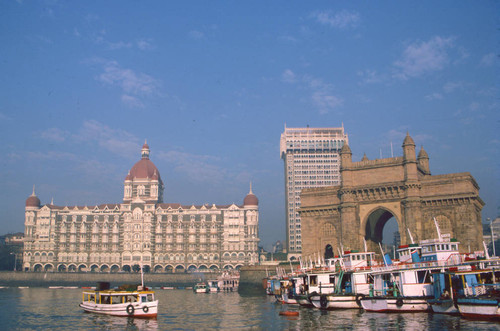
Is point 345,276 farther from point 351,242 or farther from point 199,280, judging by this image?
point 199,280

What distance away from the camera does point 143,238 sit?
14762cm

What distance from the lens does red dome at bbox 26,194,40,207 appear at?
15425cm

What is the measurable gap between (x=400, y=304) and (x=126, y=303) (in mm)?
26870

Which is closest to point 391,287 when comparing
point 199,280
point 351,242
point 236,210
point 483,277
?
point 483,277

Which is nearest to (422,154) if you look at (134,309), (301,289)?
(301,289)

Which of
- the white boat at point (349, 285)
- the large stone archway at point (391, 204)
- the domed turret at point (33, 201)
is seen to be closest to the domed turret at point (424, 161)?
the large stone archway at point (391, 204)

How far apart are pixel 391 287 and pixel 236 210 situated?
3996 inches

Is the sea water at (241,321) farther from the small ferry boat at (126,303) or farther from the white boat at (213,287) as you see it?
the white boat at (213,287)

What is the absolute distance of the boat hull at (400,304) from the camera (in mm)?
46812

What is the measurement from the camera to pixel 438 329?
120ft

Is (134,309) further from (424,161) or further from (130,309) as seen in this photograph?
(424,161)

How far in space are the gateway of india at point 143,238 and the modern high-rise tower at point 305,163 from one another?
2772 cm

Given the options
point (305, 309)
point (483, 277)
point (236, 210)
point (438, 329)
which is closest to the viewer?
point (438, 329)

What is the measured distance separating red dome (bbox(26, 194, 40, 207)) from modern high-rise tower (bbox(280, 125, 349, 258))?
276 ft
